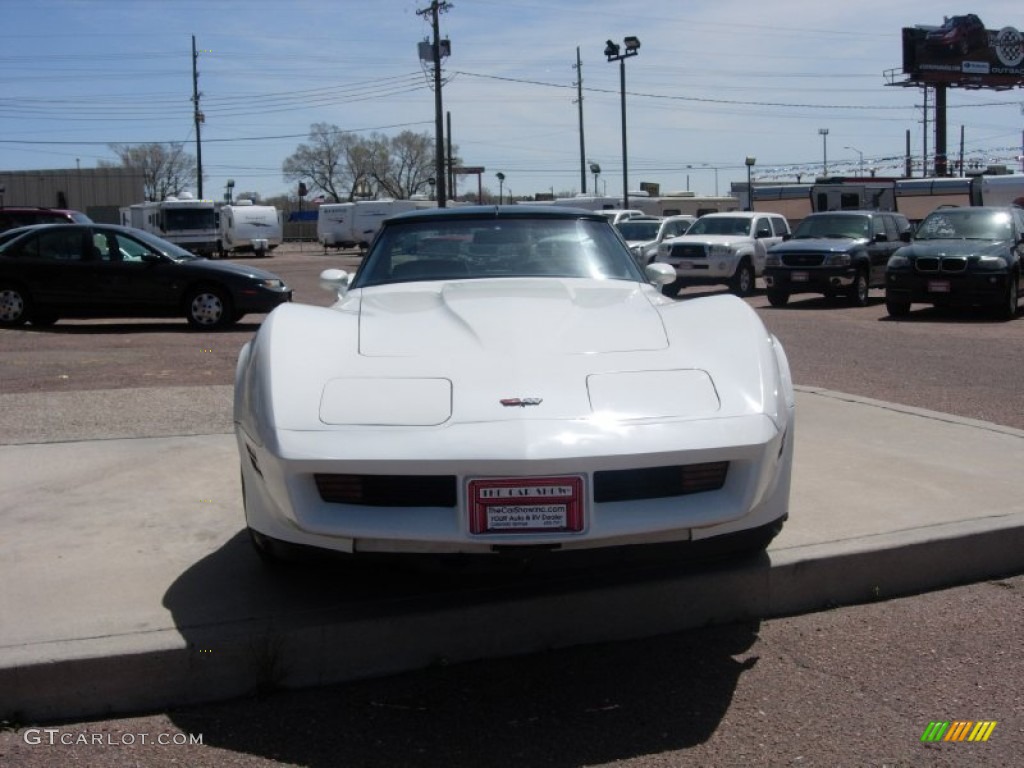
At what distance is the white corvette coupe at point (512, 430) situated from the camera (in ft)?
10.4

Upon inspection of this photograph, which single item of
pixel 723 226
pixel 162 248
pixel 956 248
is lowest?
pixel 956 248

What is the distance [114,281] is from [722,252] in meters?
12.5

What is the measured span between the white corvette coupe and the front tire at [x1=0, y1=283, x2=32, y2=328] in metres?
12.2

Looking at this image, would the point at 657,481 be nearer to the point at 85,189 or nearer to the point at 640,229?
the point at 640,229

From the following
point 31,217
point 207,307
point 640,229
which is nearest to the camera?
point 207,307

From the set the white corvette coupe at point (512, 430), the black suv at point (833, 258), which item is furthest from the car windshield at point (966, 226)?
the white corvette coupe at point (512, 430)

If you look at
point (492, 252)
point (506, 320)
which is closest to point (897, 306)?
point (492, 252)

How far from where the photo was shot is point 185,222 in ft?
150

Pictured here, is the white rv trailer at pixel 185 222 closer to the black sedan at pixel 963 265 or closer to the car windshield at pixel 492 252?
the black sedan at pixel 963 265

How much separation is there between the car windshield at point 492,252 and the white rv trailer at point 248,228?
45.9 metres

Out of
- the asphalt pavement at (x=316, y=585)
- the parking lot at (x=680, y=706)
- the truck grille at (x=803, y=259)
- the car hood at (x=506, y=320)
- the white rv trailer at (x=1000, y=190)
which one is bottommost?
the parking lot at (x=680, y=706)

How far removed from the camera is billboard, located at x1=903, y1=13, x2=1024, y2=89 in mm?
66812

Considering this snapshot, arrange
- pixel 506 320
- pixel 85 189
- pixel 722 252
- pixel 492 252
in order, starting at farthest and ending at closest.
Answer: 1. pixel 85 189
2. pixel 722 252
3. pixel 492 252
4. pixel 506 320

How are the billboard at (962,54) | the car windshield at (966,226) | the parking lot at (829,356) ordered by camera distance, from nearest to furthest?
the parking lot at (829,356) → the car windshield at (966,226) → the billboard at (962,54)
